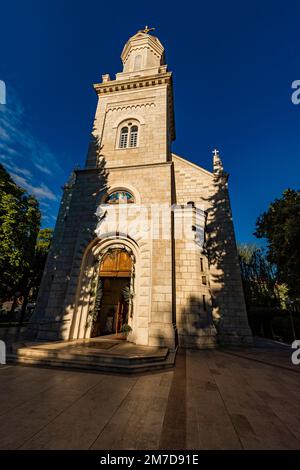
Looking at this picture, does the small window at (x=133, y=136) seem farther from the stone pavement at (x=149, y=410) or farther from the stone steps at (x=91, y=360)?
the stone pavement at (x=149, y=410)

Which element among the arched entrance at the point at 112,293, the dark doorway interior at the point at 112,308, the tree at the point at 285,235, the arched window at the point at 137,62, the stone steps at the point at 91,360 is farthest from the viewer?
the arched window at the point at 137,62

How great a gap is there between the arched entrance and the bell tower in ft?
22.9

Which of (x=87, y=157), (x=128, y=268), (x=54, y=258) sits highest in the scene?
(x=87, y=157)

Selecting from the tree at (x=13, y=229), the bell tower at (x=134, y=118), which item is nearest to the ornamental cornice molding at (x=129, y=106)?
the bell tower at (x=134, y=118)

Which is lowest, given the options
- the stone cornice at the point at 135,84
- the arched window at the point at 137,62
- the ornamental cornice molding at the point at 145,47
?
the stone cornice at the point at 135,84

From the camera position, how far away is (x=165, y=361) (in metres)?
7.12

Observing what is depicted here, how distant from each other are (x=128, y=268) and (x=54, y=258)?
20.9ft

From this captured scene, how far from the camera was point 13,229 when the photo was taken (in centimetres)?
1333

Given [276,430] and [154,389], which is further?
[154,389]

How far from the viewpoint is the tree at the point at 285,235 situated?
12.0m

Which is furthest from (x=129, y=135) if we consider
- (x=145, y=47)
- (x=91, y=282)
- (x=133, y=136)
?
(x=145, y=47)

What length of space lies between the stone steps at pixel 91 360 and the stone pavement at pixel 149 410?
475 mm
